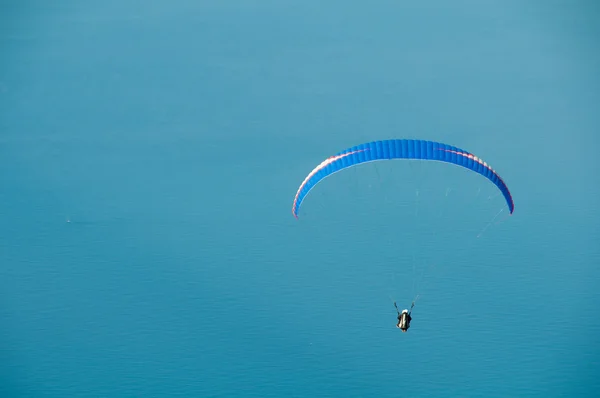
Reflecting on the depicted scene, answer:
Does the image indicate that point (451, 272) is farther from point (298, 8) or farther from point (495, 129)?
point (298, 8)

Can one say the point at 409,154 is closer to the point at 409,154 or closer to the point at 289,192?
the point at 409,154

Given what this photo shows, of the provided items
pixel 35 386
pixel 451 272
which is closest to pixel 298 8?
pixel 451 272

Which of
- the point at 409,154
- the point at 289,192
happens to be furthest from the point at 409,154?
the point at 289,192

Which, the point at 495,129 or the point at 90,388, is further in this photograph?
the point at 495,129

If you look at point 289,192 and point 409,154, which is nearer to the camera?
point 409,154

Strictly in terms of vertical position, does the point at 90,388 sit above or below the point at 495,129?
below

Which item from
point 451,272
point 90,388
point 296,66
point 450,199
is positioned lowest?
point 90,388

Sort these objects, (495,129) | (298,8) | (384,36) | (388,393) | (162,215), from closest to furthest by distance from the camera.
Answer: (388,393)
(162,215)
(495,129)
(384,36)
(298,8)

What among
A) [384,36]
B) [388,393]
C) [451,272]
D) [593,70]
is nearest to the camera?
[388,393]
